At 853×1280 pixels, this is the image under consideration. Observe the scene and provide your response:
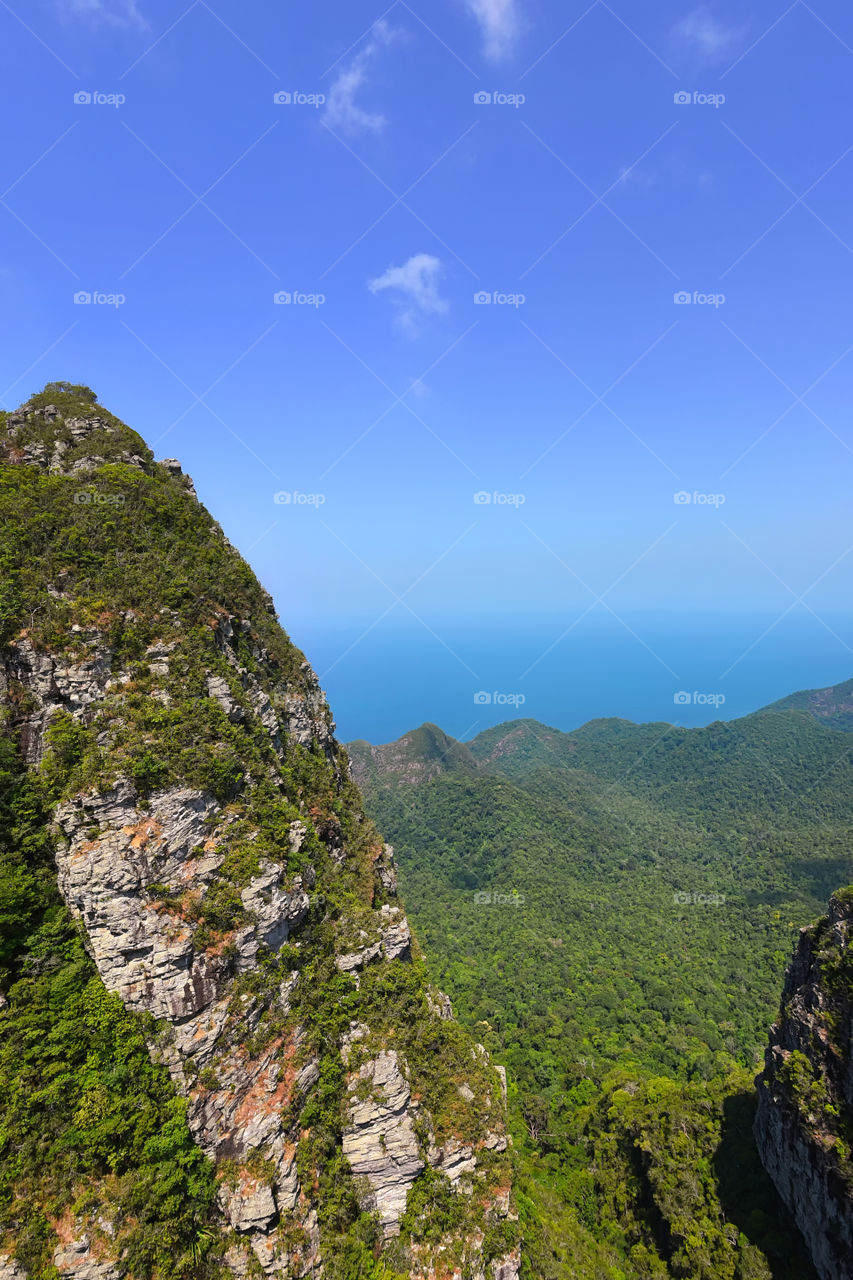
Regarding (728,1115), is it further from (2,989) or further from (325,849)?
(2,989)

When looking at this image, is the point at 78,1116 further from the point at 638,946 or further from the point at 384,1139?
the point at 638,946

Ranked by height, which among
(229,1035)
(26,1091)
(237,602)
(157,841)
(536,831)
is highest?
(237,602)

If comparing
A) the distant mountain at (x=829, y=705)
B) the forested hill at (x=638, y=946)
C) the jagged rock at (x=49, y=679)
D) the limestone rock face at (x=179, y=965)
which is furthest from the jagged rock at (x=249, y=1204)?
the distant mountain at (x=829, y=705)

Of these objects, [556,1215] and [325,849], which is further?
[556,1215]

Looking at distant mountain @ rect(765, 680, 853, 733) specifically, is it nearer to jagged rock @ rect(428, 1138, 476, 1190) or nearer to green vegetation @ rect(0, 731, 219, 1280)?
jagged rock @ rect(428, 1138, 476, 1190)

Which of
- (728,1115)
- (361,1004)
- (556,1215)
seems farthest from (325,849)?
(728,1115)

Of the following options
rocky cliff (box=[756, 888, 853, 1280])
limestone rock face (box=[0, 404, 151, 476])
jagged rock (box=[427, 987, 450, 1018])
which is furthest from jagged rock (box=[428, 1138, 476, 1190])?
limestone rock face (box=[0, 404, 151, 476])

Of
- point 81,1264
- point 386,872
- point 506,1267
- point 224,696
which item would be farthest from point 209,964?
point 386,872
